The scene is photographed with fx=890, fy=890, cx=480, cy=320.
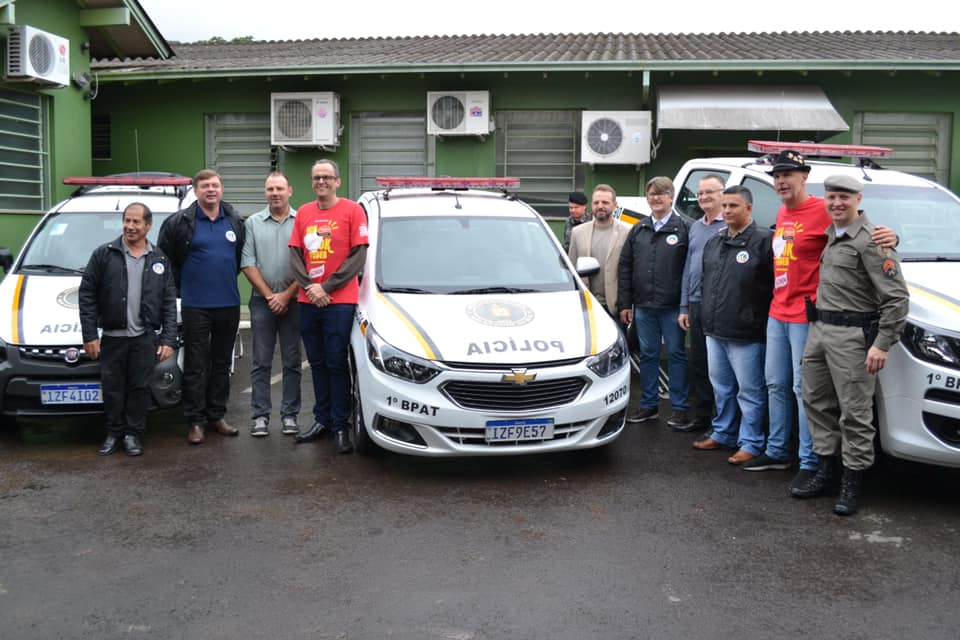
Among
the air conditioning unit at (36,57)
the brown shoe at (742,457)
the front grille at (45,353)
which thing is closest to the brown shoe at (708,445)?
the brown shoe at (742,457)

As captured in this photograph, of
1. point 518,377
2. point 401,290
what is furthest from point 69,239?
point 518,377

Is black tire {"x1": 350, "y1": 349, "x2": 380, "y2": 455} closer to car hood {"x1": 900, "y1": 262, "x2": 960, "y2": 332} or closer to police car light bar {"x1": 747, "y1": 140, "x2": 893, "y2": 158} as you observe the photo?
car hood {"x1": 900, "y1": 262, "x2": 960, "y2": 332}

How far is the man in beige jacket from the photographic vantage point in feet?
24.1

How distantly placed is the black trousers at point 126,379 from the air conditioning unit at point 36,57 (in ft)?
21.0

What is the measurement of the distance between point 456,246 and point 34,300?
3081mm

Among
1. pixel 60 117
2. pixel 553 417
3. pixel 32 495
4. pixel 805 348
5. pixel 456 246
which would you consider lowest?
pixel 32 495

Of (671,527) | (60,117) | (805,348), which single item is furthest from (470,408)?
(60,117)

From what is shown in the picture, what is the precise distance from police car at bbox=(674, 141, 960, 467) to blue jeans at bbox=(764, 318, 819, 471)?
46 cm

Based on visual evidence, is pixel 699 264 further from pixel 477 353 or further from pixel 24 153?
pixel 24 153

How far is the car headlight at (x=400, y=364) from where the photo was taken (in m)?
5.28

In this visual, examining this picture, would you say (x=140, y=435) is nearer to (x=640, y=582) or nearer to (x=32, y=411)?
(x=32, y=411)

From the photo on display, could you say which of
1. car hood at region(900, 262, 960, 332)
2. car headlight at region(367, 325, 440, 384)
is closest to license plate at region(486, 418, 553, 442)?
car headlight at region(367, 325, 440, 384)

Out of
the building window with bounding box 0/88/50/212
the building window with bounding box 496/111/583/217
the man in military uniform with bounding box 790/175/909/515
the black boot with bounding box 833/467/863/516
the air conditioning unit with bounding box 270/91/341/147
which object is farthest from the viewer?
the building window with bounding box 496/111/583/217

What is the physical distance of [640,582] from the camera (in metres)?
3.99
